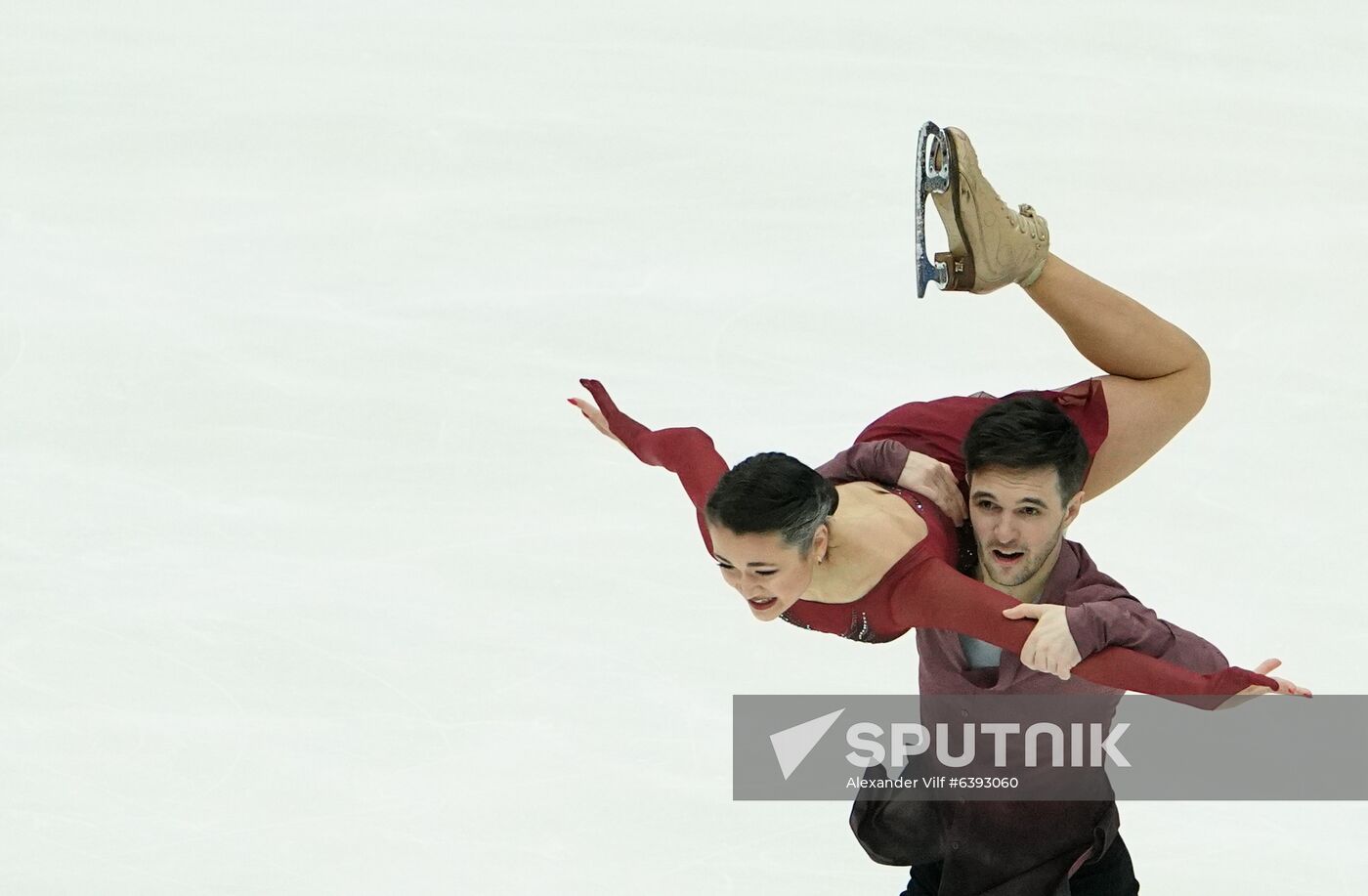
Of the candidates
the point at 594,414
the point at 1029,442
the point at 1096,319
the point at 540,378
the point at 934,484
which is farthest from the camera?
the point at 540,378

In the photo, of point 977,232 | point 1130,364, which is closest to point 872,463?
point 977,232

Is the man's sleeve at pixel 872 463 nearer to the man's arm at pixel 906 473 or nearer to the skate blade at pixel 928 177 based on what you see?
the man's arm at pixel 906 473

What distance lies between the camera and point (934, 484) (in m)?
4.66

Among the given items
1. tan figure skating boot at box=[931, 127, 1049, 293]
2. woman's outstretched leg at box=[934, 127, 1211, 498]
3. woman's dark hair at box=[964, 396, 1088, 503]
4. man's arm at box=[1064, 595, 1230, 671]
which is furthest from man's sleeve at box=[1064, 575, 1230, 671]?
tan figure skating boot at box=[931, 127, 1049, 293]

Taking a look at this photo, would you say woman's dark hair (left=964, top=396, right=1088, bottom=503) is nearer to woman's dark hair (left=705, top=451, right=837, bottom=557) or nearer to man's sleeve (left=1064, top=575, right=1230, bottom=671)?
man's sleeve (left=1064, top=575, right=1230, bottom=671)

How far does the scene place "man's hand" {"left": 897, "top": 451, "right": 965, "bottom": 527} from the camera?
4641mm

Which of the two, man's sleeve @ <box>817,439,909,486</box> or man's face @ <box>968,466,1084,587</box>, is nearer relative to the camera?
man's face @ <box>968,466,1084,587</box>

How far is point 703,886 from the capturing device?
5.37m

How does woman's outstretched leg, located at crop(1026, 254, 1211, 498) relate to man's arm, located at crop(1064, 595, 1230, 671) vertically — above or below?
above

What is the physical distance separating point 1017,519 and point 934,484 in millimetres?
230

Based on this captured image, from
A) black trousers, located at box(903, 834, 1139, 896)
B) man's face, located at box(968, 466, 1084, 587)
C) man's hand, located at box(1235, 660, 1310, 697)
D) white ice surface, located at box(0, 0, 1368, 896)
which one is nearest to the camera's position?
man's hand, located at box(1235, 660, 1310, 697)

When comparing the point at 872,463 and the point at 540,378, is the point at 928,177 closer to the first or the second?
the point at 872,463

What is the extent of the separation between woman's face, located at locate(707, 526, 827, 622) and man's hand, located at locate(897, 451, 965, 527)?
38 centimetres

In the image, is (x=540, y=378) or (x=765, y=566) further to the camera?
(x=540, y=378)
